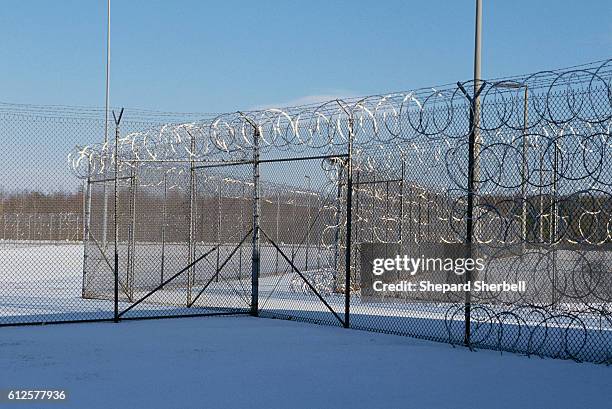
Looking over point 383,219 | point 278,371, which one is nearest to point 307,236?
point 383,219

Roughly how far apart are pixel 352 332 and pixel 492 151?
8.85 feet

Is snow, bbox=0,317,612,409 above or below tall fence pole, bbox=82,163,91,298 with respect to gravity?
below

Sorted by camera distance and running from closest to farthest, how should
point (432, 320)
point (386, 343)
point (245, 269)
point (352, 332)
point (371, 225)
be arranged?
point (386, 343) → point (352, 332) → point (432, 320) → point (371, 225) → point (245, 269)

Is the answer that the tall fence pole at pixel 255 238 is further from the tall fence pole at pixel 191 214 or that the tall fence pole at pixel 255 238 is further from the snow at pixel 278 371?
the snow at pixel 278 371

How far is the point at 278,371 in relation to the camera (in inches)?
277

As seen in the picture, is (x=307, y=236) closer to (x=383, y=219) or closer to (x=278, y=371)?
(x=383, y=219)

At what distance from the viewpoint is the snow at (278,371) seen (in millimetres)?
6004

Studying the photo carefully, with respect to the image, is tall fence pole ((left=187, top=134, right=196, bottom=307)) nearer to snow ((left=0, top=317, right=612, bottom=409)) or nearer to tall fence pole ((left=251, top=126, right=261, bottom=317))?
tall fence pole ((left=251, top=126, right=261, bottom=317))

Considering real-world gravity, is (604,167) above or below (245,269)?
above

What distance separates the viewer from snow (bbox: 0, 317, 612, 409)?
19.7 ft

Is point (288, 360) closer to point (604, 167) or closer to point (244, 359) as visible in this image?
point (244, 359)

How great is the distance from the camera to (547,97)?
7742mm

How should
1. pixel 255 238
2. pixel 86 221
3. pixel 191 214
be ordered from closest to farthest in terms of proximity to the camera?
pixel 255 238 → pixel 191 214 → pixel 86 221

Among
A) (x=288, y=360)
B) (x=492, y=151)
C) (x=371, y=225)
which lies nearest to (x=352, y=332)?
(x=288, y=360)
